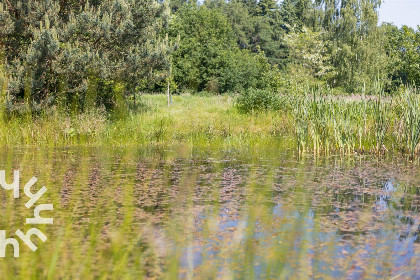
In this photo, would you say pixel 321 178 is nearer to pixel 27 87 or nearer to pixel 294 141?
pixel 294 141

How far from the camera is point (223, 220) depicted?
4.06m

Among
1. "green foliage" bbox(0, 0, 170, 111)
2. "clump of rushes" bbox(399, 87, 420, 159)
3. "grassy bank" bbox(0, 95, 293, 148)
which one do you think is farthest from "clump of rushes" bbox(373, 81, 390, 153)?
"green foliage" bbox(0, 0, 170, 111)

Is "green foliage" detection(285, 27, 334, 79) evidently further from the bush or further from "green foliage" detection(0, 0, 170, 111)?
"green foliage" detection(0, 0, 170, 111)

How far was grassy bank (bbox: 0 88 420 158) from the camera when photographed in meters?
8.12

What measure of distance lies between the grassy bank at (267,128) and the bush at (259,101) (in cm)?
13

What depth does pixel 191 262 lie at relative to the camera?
2947 millimetres

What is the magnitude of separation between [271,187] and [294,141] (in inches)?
203

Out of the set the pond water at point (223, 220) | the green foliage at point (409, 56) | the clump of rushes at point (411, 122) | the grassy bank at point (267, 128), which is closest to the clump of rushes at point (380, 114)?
the grassy bank at point (267, 128)

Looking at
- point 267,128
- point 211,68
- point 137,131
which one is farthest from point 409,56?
point 211,68

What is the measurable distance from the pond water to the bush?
7.46m

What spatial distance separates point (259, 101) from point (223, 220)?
11.7m

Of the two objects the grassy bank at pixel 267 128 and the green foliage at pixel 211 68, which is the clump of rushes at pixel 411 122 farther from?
the green foliage at pixel 211 68

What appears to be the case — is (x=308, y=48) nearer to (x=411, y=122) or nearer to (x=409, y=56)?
(x=409, y=56)

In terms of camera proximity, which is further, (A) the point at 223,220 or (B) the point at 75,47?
(B) the point at 75,47
